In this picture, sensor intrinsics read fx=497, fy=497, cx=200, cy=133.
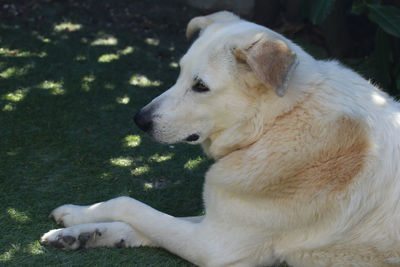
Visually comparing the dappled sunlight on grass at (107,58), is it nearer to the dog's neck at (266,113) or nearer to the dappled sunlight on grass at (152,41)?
the dappled sunlight on grass at (152,41)

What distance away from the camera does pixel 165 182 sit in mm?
4648

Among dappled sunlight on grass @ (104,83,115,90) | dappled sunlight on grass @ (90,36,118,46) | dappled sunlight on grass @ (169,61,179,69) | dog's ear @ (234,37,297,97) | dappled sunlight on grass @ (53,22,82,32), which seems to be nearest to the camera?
dog's ear @ (234,37,297,97)

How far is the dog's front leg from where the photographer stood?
3396 mm

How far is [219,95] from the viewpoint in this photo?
127 inches

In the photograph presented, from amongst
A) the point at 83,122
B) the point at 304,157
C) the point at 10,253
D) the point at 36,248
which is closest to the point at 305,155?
the point at 304,157

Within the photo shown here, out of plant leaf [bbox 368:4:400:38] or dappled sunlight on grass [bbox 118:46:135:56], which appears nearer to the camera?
plant leaf [bbox 368:4:400:38]

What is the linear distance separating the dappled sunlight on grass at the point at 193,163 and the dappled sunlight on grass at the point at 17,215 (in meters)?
1.64

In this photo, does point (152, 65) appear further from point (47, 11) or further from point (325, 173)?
point (325, 173)

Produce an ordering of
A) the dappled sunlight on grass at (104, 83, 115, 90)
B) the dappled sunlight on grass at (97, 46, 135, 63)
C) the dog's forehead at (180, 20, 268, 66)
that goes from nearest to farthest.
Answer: the dog's forehead at (180, 20, 268, 66) < the dappled sunlight on grass at (104, 83, 115, 90) < the dappled sunlight on grass at (97, 46, 135, 63)

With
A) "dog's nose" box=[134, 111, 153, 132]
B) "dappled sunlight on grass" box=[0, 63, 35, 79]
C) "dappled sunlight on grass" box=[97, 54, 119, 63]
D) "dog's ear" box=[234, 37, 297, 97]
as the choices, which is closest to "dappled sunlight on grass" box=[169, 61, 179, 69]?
"dappled sunlight on grass" box=[97, 54, 119, 63]

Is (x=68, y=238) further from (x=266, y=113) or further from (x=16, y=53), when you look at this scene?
(x=16, y=53)

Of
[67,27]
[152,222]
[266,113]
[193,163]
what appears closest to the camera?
[266,113]

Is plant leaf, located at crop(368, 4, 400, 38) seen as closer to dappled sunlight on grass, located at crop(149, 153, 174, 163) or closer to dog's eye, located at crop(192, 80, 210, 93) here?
dappled sunlight on grass, located at crop(149, 153, 174, 163)

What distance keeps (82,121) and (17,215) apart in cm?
177
